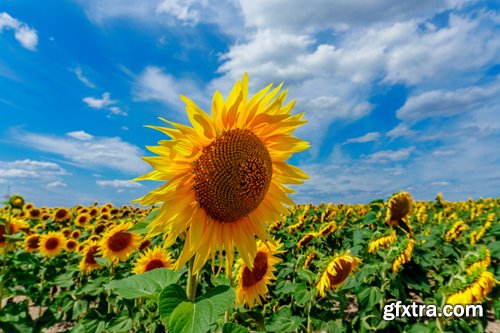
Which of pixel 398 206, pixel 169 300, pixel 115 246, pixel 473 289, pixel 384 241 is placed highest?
pixel 398 206

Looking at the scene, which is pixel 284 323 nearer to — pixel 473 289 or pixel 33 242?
pixel 473 289

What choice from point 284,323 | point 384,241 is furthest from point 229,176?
point 384,241

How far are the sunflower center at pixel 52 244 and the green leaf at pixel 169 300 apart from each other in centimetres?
742

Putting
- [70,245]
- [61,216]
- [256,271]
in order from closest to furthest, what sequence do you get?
1. [256,271]
2. [70,245]
3. [61,216]

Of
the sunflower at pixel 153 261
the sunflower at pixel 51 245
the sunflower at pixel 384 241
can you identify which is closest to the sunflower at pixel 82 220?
the sunflower at pixel 51 245

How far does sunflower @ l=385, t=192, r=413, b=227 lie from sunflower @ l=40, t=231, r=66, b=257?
6.95m

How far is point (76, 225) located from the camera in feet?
36.9

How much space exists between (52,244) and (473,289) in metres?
7.96

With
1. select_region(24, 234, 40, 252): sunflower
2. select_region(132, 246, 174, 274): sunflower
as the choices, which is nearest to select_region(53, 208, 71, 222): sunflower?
select_region(24, 234, 40, 252): sunflower

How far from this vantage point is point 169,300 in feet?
4.89

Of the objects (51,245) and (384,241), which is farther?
(51,245)

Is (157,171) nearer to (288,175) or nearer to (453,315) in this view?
(288,175)

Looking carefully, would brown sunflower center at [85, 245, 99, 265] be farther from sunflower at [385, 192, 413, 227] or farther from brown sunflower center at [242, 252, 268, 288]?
sunflower at [385, 192, 413, 227]

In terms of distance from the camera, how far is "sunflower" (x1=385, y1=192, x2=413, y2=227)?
17.4ft
